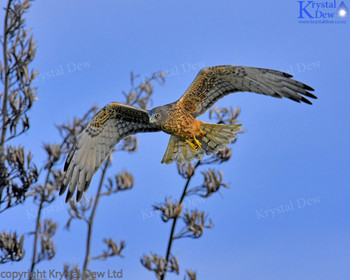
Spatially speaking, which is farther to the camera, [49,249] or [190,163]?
[49,249]

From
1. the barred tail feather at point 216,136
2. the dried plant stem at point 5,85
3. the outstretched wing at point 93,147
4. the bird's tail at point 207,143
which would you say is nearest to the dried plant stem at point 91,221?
the outstretched wing at point 93,147

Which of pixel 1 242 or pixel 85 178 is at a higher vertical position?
pixel 85 178

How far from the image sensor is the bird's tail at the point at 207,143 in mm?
7246

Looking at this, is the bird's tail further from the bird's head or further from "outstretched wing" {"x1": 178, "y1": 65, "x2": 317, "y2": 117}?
the bird's head

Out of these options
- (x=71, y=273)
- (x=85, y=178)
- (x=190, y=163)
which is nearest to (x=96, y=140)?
(x=85, y=178)

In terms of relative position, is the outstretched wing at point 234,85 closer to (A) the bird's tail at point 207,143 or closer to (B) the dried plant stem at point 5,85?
(A) the bird's tail at point 207,143

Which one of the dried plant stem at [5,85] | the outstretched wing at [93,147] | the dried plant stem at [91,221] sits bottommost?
the dried plant stem at [91,221]

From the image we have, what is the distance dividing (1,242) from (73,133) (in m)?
1.96

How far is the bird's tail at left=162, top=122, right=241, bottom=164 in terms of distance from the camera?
7246 millimetres

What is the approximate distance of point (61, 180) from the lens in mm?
8297

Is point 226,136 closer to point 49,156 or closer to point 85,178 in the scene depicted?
point 85,178

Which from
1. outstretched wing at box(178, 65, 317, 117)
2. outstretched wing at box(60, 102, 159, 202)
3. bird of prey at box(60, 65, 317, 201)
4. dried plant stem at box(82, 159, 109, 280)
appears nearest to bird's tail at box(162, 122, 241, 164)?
Answer: bird of prey at box(60, 65, 317, 201)

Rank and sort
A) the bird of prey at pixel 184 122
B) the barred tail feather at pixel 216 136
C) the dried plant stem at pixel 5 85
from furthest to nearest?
the dried plant stem at pixel 5 85 → the barred tail feather at pixel 216 136 → the bird of prey at pixel 184 122

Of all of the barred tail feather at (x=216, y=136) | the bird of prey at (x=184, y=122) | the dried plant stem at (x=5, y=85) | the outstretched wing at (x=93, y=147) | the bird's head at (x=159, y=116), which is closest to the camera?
the bird's head at (x=159, y=116)
